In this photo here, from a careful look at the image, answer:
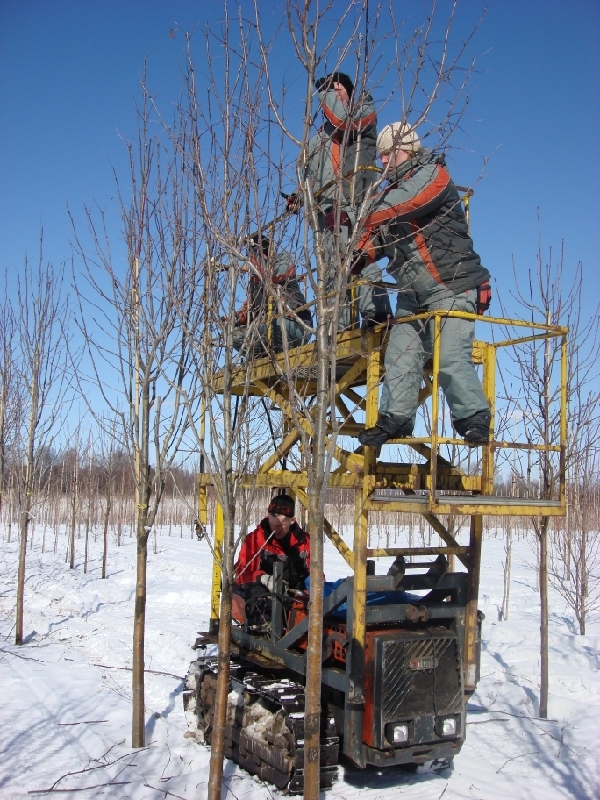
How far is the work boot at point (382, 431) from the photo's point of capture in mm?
4441

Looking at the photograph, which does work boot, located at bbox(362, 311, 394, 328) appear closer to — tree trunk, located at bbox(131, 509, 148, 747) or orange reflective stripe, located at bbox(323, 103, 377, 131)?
orange reflective stripe, located at bbox(323, 103, 377, 131)

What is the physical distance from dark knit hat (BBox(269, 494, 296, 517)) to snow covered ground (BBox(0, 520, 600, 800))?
1.99 m

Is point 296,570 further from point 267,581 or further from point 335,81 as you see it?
point 335,81

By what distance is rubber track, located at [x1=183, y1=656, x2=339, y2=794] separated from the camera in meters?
4.61

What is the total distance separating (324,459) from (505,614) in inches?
382

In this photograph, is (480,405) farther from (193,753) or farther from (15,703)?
(15,703)

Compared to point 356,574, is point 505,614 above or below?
below

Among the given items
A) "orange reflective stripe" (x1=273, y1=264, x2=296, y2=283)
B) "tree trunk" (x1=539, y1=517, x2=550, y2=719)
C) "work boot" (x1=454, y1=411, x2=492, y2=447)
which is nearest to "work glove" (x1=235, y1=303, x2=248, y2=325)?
"orange reflective stripe" (x1=273, y1=264, x2=296, y2=283)

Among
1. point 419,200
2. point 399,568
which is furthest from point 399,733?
point 419,200

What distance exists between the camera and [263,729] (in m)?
4.95

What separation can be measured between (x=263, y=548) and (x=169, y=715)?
6.88ft

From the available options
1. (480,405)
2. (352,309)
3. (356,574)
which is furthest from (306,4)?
(356,574)

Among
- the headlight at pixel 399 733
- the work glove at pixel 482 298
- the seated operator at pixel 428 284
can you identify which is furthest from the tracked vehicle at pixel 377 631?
the work glove at pixel 482 298

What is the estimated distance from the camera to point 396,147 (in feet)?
12.3
